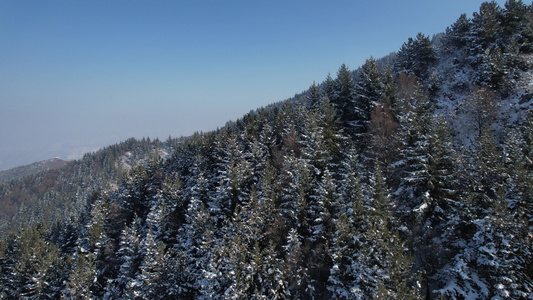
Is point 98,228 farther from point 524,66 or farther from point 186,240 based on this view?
point 524,66

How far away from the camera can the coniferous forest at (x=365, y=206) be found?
18342 mm

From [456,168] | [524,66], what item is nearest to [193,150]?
[456,168]

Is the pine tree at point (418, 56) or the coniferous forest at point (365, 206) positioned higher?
the pine tree at point (418, 56)

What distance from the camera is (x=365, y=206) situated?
70.0ft

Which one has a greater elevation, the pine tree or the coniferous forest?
the pine tree

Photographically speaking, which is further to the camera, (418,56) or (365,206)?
(418,56)

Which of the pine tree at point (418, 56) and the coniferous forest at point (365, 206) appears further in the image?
the pine tree at point (418, 56)

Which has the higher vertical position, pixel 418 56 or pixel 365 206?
pixel 418 56

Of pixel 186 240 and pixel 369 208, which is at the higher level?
pixel 369 208

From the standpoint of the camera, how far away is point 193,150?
5816 centimetres

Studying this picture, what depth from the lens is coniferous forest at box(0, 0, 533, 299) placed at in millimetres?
18342

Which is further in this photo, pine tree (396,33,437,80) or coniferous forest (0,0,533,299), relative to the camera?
pine tree (396,33,437,80)

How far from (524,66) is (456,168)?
32.5 meters

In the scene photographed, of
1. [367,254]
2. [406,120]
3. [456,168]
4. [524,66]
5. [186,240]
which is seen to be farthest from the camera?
[524,66]
